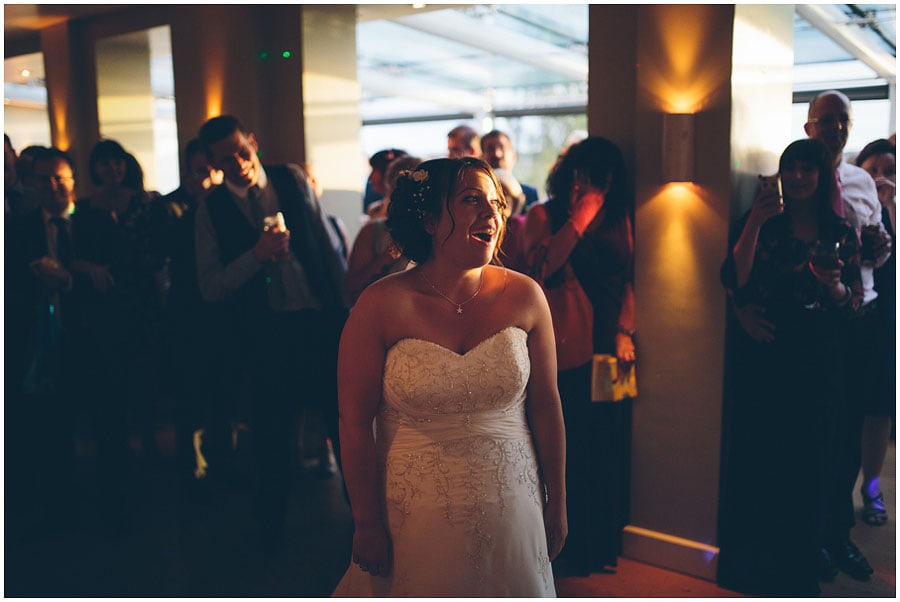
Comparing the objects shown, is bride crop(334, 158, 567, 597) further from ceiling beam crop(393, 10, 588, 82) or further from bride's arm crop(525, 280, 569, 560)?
ceiling beam crop(393, 10, 588, 82)

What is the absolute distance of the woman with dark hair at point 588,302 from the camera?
3.20 metres

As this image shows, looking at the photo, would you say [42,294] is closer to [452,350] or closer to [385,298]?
[385,298]

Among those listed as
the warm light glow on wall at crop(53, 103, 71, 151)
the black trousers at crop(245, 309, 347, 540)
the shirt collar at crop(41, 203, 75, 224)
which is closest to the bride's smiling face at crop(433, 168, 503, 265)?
the black trousers at crop(245, 309, 347, 540)

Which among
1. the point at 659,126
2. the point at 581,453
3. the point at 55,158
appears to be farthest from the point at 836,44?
the point at 55,158

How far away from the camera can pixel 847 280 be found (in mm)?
3020

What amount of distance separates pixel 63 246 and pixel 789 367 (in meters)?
3.34

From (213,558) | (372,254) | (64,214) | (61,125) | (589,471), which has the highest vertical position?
(61,125)

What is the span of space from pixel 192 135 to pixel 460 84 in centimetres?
577

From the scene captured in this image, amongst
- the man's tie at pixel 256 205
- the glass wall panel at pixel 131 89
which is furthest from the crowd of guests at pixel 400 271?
the glass wall panel at pixel 131 89

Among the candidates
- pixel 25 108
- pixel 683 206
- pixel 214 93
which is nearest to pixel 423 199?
pixel 683 206

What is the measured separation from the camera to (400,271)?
2402 mm

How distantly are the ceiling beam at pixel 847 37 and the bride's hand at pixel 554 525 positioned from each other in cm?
490

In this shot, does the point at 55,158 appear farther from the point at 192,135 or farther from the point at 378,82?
the point at 378,82

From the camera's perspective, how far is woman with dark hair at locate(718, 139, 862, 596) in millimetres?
2936
